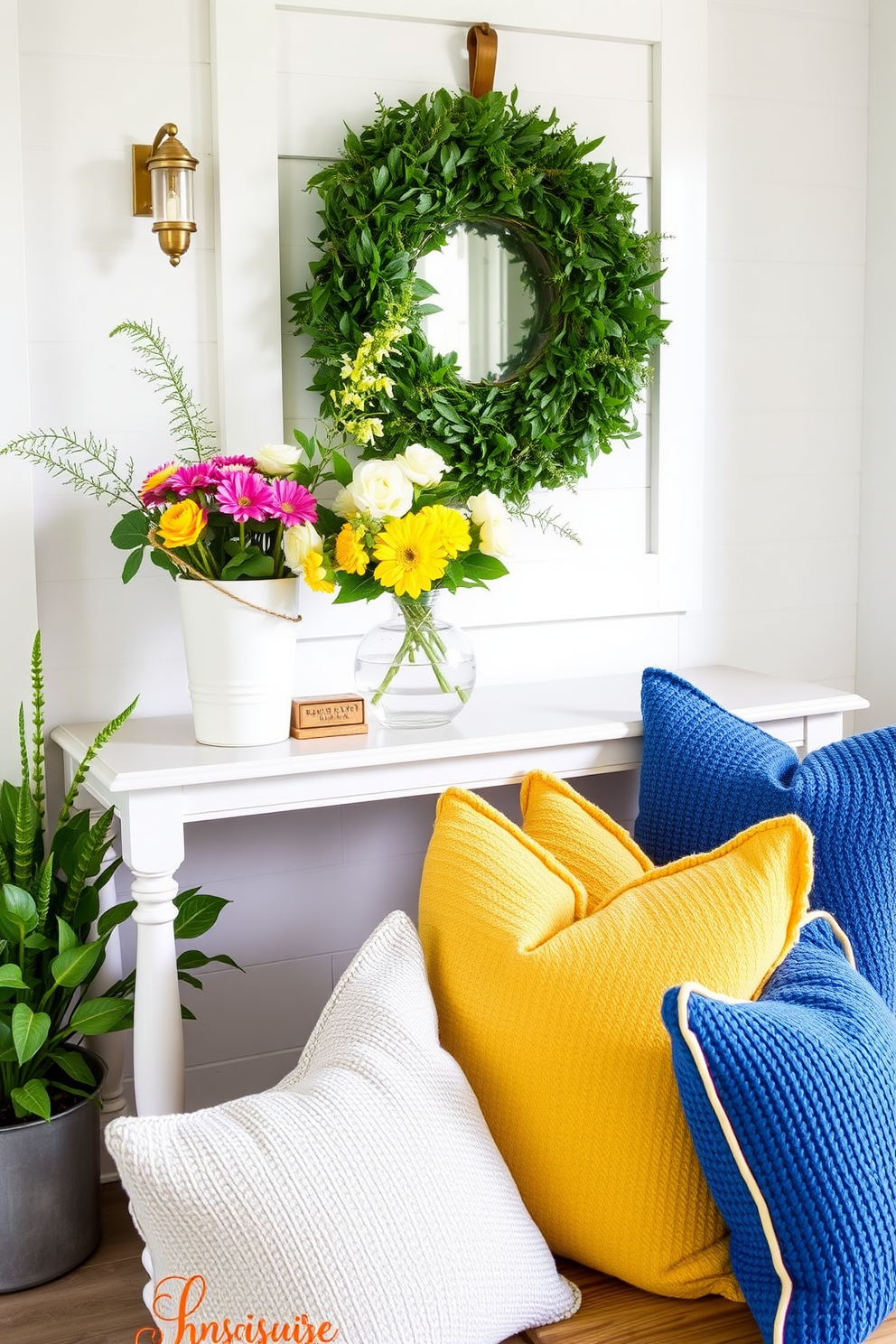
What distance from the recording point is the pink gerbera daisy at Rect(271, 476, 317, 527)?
1653 mm

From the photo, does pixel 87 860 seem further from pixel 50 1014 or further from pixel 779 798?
pixel 779 798

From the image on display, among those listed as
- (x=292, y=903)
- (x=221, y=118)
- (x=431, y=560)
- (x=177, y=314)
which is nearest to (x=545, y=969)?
(x=431, y=560)

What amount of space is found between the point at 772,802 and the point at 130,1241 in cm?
116

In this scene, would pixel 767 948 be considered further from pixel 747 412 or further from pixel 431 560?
pixel 747 412

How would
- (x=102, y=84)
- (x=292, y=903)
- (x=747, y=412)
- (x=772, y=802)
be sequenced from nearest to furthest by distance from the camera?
1. (x=772, y=802)
2. (x=102, y=84)
3. (x=292, y=903)
4. (x=747, y=412)

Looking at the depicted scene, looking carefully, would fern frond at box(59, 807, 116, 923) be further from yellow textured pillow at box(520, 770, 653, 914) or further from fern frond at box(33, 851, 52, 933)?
yellow textured pillow at box(520, 770, 653, 914)

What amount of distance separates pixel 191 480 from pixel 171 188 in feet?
1.51

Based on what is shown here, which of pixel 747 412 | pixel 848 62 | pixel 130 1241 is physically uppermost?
pixel 848 62

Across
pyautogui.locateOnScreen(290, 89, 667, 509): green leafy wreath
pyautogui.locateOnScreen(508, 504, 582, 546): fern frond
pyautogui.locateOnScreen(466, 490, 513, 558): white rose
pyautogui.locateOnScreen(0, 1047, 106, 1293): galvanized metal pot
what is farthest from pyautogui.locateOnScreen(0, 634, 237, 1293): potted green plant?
pyautogui.locateOnScreen(508, 504, 582, 546): fern frond

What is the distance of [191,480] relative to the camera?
167 cm

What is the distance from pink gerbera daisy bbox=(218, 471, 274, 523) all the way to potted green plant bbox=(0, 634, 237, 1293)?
0.32 metres

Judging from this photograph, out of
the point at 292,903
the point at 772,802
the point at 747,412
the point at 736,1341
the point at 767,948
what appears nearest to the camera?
the point at 736,1341

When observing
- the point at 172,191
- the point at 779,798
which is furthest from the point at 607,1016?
the point at 172,191

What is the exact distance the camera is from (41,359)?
1.88 m
